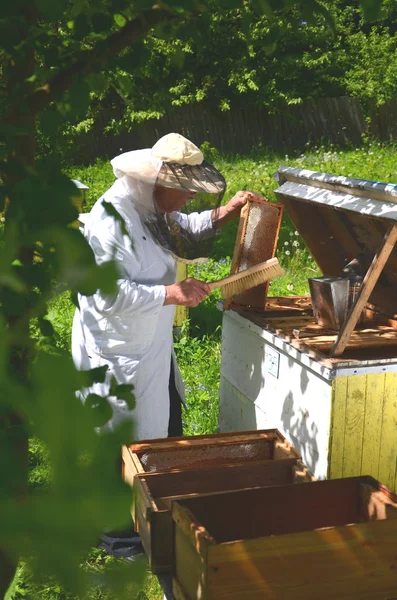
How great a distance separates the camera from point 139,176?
2.71 m

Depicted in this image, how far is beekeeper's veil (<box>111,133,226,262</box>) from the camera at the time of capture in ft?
8.71

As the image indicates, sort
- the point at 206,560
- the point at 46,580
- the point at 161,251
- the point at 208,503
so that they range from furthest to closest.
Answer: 1. the point at 161,251
2. the point at 208,503
3. the point at 206,560
4. the point at 46,580

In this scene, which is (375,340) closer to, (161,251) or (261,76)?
(161,251)

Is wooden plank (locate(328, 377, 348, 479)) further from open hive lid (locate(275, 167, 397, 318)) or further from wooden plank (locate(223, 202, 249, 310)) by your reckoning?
wooden plank (locate(223, 202, 249, 310))

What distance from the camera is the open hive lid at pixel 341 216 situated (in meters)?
2.43

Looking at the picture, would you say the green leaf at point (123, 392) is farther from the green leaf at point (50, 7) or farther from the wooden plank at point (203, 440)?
the wooden plank at point (203, 440)

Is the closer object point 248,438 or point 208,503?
point 208,503

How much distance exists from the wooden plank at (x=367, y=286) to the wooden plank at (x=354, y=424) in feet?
0.44

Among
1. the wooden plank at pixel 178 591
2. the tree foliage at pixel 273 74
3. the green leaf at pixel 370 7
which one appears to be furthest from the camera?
the tree foliage at pixel 273 74

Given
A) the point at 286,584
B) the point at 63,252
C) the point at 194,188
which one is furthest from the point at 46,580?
the point at 194,188

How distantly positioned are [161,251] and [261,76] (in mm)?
14385

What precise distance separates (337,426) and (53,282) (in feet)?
6.22

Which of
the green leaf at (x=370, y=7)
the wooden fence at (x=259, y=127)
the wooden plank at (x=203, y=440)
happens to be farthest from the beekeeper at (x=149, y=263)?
the wooden fence at (x=259, y=127)

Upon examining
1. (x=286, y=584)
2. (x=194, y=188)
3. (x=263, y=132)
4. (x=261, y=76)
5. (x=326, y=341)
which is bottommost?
(x=286, y=584)
